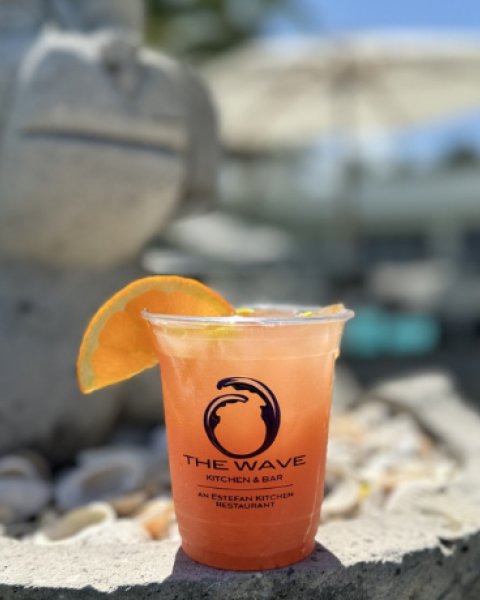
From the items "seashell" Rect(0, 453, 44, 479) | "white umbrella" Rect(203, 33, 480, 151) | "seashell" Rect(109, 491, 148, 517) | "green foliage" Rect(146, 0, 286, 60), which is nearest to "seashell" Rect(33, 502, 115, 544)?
"seashell" Rect(109, 491, 148, 517)

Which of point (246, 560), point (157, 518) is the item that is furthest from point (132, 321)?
point (157, 518)

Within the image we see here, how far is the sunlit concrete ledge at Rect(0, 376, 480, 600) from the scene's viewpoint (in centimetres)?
105

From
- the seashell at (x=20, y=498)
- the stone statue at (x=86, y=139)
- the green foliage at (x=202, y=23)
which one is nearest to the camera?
the seashell at (x=20, y=498)

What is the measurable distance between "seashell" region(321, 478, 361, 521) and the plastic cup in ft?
1.38

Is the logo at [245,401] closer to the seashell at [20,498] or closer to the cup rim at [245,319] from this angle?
the cup rim at [245,319]

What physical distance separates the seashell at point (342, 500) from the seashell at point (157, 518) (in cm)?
36

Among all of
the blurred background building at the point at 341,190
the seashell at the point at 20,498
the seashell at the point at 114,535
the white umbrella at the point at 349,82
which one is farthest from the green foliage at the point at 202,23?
the seashell at the point at 114,535

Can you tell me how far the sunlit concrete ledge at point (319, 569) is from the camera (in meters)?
1.05

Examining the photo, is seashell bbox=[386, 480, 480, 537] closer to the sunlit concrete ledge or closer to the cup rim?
the sunlit concrete ledge

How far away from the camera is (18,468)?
1.65 metres

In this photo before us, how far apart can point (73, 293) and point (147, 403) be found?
0.45 metres

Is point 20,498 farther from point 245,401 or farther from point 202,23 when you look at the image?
point 202,23

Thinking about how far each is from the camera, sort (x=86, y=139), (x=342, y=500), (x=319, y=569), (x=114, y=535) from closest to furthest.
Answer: (x=319, y=569), (x=114, y=535), (x=342, y=500), (x=86, y=139)

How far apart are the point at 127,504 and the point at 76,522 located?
0.13 metres
